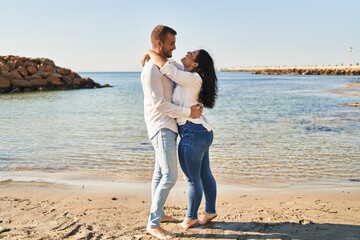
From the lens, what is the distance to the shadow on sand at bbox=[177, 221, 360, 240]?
13.4 ft

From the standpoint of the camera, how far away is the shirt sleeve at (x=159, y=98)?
388cm

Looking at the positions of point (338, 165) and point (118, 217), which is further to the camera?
point (338, 165)

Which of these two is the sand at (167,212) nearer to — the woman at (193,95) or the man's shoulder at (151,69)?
the woman at (193,95)

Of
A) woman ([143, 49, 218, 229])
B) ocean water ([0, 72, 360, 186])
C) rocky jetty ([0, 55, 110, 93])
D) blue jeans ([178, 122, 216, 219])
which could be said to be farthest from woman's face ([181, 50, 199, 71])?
rocky jetty ([0, 55, 110, 93])

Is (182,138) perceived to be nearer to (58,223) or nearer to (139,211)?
(139,211)

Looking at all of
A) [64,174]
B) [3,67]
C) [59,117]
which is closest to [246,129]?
[64,174]

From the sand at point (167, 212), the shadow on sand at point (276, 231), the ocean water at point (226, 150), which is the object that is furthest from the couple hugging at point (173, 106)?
the ocean water at point (226, 150)

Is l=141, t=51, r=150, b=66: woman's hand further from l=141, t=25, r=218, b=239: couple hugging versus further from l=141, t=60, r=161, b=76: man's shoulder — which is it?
l=141, t=60, r=161, b=76: man's shoulder

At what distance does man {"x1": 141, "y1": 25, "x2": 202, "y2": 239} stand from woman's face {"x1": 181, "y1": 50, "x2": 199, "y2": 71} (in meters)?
0.17

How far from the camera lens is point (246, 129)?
12914mm

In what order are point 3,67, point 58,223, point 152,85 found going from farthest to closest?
point 3,67 → point 58,223 → point 152,85

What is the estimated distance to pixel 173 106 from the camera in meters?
3.90

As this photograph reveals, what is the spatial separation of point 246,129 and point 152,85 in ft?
30.5

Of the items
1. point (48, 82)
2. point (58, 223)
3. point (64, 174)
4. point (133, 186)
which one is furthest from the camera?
point (48, 82)
